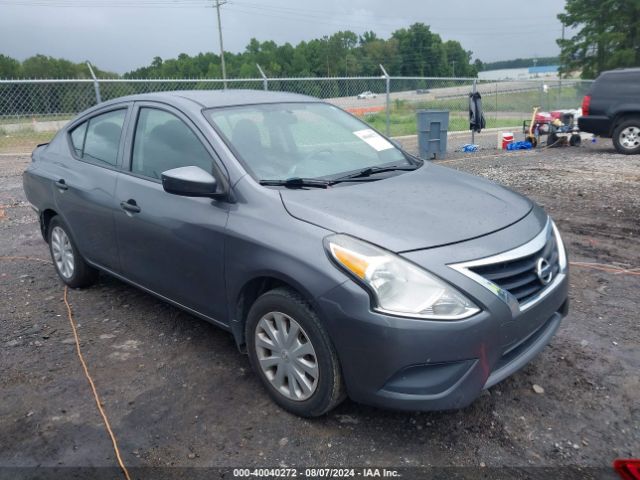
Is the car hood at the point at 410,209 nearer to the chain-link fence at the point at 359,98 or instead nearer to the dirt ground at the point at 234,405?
the dirt ground at the point at 234,405

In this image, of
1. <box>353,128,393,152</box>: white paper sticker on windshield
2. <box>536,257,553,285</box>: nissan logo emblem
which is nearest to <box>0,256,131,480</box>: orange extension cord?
<box>536,257,553,285</box>: nissan logo emblem

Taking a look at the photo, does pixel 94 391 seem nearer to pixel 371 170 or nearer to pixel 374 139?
pixel 371 170

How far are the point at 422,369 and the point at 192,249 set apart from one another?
60.1 inches

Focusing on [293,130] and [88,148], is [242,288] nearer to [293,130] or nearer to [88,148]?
[293,130]

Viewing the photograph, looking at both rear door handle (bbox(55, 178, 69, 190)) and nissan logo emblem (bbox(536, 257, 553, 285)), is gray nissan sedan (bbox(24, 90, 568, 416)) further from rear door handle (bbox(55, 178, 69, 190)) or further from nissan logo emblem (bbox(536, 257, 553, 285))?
rear door handle (bbox(55, 178, 69, 190))

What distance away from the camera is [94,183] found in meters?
4.09

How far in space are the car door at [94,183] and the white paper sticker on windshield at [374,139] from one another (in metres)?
1.70

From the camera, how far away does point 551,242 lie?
120 inches

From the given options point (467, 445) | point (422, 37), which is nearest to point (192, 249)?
point (467, 445)

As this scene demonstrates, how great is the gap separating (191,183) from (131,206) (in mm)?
872

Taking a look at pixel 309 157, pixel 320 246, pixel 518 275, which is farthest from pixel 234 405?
pixel 518 275

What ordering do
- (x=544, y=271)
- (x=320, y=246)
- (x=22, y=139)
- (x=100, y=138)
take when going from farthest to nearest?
(x=22, y=139) → (x=100, y=138) → (x=544, y=271) → (x=320, y=246)

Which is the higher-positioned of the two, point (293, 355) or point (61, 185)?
point (61, 185)

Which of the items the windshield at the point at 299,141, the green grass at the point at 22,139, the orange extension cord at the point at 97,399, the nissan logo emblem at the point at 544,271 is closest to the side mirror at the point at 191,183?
the windshield at the point at 299,141
